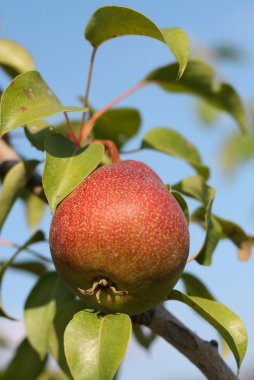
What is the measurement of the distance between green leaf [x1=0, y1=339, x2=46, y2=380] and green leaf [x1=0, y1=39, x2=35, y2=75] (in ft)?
2.63

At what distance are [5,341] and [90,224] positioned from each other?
1916 mm

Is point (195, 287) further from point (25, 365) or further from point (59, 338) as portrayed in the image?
point (25, 365)

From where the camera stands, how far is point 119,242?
1.04 metres

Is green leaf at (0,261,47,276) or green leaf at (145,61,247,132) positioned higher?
green leaf at (145,61,247,132)

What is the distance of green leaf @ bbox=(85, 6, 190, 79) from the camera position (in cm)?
119

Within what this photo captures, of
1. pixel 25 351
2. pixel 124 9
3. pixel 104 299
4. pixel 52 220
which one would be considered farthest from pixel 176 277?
pixel 25 351

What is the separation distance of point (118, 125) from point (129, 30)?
2.14 feet

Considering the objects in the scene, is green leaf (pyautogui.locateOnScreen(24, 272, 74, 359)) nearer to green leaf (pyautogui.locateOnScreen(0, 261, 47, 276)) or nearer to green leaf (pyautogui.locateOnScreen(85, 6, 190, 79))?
green leaf (pyautogui.locateOnScreen(0, 261, 47, 276))

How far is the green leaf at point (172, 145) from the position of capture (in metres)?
1.76

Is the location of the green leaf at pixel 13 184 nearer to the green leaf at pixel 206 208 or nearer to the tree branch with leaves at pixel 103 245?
the tree branch with leaves at pixel 103 245

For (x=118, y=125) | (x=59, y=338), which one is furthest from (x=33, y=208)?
(x=59, y=338)

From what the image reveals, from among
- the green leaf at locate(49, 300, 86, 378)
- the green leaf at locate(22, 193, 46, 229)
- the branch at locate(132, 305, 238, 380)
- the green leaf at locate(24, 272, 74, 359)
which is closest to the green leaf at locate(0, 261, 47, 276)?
the green leaf at locate(22, 193, 46, 229)

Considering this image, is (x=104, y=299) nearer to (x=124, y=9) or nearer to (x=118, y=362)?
(x=118, y=362)

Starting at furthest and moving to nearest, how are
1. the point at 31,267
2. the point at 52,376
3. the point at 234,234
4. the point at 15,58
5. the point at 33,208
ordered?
the point at 52,376 < the point at 33,208 < the point at 31,267 < the point at 15,58 < the point at 234,234
